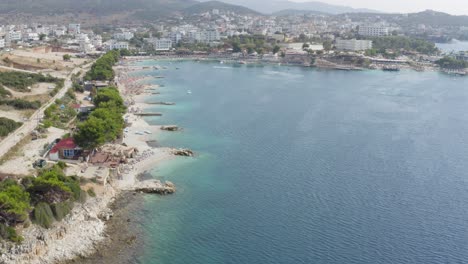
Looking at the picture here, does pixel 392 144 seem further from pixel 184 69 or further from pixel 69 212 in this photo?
pixel 184 69

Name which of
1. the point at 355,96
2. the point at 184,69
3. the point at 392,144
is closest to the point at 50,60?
the point at 184,69

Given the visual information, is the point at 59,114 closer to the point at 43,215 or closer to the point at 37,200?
the point at 37,200

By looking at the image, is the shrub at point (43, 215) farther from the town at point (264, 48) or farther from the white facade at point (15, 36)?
the white facade at point (15, 36)

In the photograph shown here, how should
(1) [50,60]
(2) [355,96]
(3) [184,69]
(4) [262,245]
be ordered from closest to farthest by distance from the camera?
1. (4) [262,245]
2. (2) [355,96]
3. (1) [50,60]
4. (3) [184,69]

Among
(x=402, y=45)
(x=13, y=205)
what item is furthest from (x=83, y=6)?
(x=13, y=205)

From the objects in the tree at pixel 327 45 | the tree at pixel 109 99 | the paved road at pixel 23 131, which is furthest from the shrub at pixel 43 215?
the tree at pixel 327 45

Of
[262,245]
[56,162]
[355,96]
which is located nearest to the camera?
[262,245]
